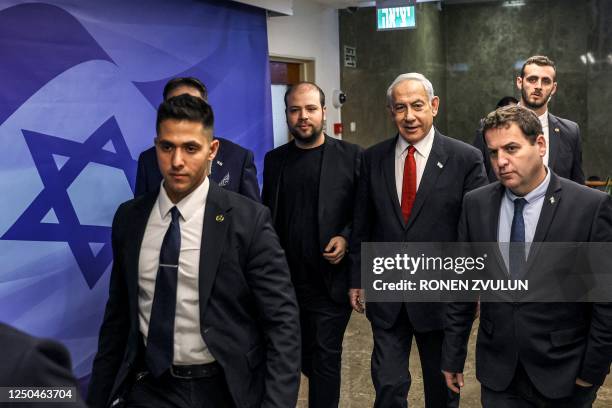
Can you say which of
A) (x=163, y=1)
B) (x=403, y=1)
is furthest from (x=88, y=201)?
(x=403, y=1)

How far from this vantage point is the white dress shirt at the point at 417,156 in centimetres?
341

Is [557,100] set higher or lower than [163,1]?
lower

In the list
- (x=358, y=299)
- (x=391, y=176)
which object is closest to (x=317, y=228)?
(x=358, y=299)

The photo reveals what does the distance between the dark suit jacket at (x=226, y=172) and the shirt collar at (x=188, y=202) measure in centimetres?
110

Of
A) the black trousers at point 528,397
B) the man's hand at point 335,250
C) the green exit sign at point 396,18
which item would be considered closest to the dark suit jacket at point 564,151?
the man's hand at point 335,250

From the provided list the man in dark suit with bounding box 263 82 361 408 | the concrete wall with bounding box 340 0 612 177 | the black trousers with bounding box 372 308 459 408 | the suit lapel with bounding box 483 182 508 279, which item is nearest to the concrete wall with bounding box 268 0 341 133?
the concrete wall with bounding box 340 0 612 177

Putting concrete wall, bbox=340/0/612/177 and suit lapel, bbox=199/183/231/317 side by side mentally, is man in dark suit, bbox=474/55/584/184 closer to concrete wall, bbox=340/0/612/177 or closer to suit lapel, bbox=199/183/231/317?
suit lapel, bbox=199/183/231/317

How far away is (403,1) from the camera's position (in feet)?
26.5

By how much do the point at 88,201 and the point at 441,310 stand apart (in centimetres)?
220

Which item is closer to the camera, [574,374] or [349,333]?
[574,374]

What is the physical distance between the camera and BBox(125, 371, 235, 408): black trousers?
225cm

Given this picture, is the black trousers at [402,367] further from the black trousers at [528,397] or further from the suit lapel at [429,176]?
the black trousers at [528,397]

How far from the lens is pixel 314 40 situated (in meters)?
8.37

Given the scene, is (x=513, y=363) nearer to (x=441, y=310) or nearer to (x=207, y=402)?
(x=441, y=310)
